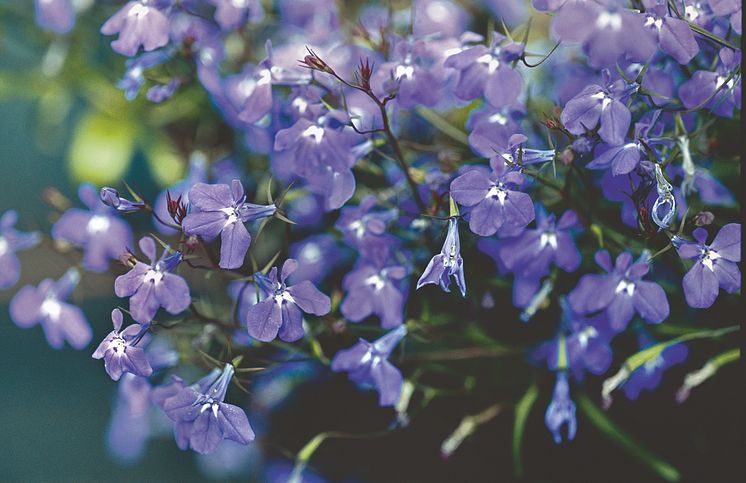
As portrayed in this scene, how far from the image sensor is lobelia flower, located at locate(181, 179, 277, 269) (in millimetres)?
620

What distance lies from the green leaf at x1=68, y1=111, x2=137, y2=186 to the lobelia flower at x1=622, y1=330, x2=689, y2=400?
76 centimetres

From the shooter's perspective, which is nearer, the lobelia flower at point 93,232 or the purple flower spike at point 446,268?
the purple flower spike at point 446,268

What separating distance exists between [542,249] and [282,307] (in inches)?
9.8

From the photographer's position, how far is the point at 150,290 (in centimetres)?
63

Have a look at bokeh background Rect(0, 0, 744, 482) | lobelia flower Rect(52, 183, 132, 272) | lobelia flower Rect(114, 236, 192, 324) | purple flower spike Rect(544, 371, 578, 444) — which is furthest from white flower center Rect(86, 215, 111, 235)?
purple flower spike Rect(544, 371, 578, 444)

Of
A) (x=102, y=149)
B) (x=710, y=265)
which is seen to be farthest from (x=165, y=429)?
(x=710, y=265)

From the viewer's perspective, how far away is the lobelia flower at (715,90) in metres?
0.65

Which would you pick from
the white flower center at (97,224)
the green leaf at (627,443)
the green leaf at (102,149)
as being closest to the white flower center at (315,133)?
the white flower center at (97,224)

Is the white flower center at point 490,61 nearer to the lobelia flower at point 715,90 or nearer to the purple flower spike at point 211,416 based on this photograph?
the lobelia flower at point 715,90

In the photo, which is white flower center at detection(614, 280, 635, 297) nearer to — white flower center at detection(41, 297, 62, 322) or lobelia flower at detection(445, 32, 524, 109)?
lobelia flower at detection(445, 32, 524, 109)

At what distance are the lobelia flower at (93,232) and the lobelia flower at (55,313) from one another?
0.04m

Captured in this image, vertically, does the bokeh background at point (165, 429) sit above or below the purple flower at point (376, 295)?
below

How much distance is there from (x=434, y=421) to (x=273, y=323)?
464mm

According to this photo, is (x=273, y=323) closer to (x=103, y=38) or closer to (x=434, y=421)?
(x=434, y=421)
